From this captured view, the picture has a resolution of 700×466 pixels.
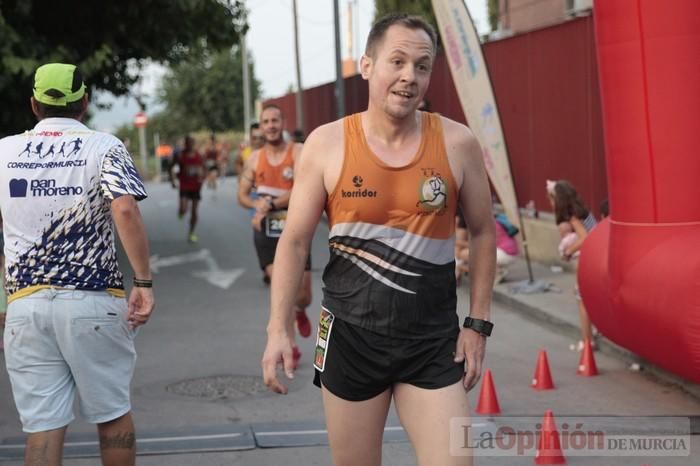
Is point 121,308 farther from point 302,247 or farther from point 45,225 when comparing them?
point 302,247

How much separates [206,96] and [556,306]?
241ft

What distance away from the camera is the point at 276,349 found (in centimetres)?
413

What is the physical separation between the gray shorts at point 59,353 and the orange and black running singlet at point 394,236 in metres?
1.29

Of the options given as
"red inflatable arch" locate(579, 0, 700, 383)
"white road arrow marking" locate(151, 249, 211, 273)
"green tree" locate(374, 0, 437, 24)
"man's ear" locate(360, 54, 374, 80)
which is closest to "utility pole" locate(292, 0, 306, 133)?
"green tree" locate(374, 0, 437, 24)

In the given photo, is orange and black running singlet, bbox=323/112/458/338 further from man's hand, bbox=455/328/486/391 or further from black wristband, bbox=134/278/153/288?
black wristband, bbox=134/278/153/288

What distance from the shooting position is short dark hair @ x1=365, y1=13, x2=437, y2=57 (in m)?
4.14

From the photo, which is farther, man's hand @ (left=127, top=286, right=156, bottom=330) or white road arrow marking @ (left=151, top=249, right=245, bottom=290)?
white road arrow marking @ (left=151, top=249, right=245, bottom=290)

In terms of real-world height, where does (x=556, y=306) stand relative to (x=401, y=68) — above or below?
below

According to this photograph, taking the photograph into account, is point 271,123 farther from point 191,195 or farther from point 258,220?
point 191,195

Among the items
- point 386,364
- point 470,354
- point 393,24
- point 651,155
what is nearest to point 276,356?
point 386,364

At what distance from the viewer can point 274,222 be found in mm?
9930

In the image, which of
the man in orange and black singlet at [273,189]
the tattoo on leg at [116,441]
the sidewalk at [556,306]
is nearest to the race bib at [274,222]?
the man in orange and black singlet at [273,189]

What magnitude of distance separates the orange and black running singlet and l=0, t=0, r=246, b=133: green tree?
36.5 ft

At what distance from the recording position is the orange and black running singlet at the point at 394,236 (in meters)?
4.08
